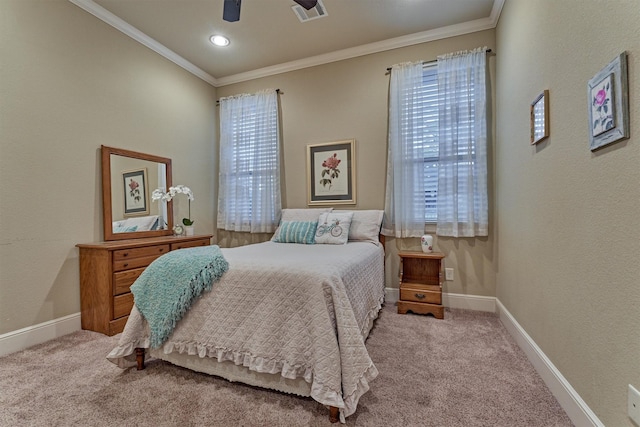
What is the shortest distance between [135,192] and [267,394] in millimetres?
2566

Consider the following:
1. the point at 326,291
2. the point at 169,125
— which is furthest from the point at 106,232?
the point at 326,291

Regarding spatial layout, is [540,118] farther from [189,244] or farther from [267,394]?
[189,244]

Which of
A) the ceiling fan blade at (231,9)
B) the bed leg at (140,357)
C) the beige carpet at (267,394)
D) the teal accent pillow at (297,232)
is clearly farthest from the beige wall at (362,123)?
the bed leg at (140,357)

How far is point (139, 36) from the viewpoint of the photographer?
3.05 meters

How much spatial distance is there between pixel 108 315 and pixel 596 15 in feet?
11.8

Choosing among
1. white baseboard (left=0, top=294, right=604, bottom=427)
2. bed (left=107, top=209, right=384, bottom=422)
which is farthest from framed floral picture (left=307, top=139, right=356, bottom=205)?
bed (left=107, top=209, right=384, bottom=422)

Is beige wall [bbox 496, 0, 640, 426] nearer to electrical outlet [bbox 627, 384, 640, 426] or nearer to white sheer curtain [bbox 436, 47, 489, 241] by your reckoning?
electrical outlet [bbox 627, 384, 640, 426]

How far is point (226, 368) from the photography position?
162cm

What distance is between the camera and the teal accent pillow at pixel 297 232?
115 inches

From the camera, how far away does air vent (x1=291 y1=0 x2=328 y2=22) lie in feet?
8.64

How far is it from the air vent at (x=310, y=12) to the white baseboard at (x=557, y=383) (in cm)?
320

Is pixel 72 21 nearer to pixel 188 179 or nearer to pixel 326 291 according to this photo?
pixel 188 179

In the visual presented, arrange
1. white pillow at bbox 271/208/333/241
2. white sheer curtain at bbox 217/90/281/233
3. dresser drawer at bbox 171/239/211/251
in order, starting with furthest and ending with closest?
white sheer curtain at bbox 217/90/281/233
white pillow at bbox 271/208/333/241
dresser drawer at bbox 171/239/211/251

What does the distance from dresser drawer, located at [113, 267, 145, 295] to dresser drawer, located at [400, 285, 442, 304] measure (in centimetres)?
251
